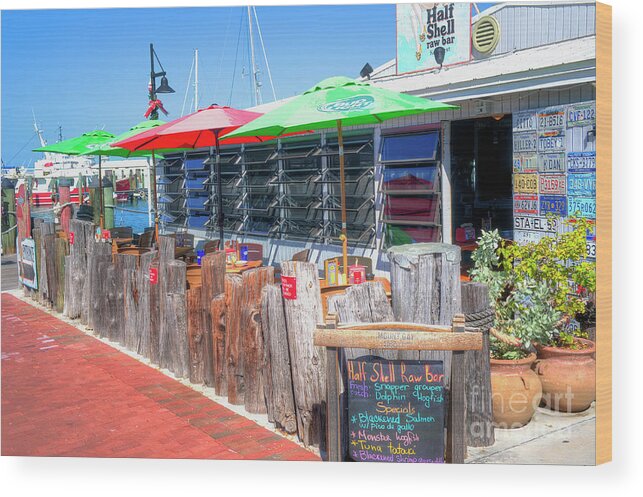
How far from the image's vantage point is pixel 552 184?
299 inches

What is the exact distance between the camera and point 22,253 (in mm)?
12531

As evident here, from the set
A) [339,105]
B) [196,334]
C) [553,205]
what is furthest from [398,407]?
[553,205]

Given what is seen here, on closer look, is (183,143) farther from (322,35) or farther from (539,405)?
(539,405)

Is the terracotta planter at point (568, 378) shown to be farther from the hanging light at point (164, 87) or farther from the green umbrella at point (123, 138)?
the green umbrella at point (123, 138)

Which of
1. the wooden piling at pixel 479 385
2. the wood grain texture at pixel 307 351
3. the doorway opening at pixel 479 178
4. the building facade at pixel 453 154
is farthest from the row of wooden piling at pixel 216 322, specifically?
the doorway opening at pixel 479 178

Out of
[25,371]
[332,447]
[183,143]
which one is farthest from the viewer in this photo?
[183,143]

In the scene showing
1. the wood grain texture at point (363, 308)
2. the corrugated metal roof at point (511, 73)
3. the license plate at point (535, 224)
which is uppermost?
the corrugated metal roof at point (511, 73)

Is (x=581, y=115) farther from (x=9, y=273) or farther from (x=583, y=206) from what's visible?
(x=9, y=273)

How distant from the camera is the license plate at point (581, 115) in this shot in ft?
23.3

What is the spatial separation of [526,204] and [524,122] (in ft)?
2.84

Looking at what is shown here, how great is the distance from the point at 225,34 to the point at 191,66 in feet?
4.72

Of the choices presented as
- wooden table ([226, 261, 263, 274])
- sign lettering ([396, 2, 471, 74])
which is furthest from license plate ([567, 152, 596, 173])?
wooden table ([226, 261, 263, 274])

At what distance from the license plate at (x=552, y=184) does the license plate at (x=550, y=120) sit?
468mm

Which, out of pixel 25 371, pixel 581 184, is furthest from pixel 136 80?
pixel 581 184
